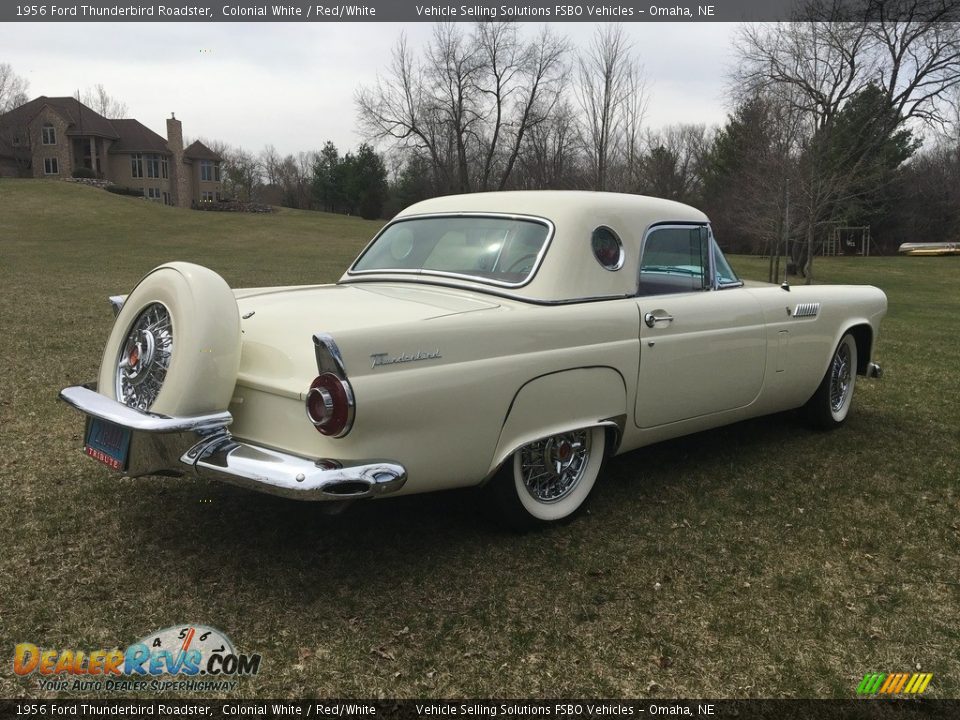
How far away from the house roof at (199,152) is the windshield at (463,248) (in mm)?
67066

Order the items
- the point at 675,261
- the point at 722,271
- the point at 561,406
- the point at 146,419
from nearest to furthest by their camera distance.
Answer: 1. the point at 146,419
2. the point at 561,406
3. the point at 675,261
4. the point at 722,271

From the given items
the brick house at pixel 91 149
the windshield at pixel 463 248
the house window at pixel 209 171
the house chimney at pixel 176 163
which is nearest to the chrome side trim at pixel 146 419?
the windshield at pixel 463 248

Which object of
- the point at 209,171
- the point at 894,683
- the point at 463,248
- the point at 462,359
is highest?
the point at 209,171

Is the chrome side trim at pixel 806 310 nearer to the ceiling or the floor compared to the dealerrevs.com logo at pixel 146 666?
nearer to the ceiling

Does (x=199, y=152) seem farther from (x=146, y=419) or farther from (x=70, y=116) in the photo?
(x=146, y=419)

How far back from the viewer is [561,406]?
11.5 ft

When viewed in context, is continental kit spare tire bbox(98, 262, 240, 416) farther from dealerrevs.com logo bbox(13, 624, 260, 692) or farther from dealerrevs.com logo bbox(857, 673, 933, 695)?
dealerrevs.com logo bbox(857, 673, 933, 695)

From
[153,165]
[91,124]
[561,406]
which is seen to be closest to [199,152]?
[153,165]

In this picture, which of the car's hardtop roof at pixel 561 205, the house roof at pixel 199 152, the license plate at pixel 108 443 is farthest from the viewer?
the house roof at pixel 199 152

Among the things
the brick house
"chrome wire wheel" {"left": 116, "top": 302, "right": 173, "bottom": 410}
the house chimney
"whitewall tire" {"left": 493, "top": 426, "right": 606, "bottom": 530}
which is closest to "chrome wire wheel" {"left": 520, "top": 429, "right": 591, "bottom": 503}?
"whitewall tire" {"left": 493, "top": 426, "right": 606, "bottom": 530}

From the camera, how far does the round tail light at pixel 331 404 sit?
2752 mm

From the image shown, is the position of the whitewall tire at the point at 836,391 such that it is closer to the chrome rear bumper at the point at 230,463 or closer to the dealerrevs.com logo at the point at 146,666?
the chrome rear bumper at the point at 230,463

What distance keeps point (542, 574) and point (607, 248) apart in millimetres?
1705

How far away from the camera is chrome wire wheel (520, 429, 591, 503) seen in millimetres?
3588
